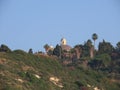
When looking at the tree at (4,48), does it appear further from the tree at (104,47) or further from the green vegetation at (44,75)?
the tree at (104,47)

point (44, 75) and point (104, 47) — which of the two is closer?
point (44, 75)

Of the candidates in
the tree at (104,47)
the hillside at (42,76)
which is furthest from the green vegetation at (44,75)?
the tree at (104,47)

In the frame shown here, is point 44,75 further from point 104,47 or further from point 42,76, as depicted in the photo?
point 104,47

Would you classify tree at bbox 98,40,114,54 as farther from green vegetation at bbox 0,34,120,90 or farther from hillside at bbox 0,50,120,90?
hillside at bbox 0,50,120,90

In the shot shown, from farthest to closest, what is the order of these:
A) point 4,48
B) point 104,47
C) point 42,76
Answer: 1. point 104,47
2. point 4,48
3. point 42,76

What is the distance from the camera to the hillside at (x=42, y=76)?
69.2 m

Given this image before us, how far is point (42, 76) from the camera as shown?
248ft

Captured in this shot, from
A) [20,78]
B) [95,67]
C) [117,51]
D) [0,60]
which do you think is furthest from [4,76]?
[117,51]

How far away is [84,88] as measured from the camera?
77.1 metres

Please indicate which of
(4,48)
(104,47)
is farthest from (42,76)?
(104,47)

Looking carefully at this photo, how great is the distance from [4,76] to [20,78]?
2843mm

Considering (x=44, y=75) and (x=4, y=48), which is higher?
(x=4, y=48)

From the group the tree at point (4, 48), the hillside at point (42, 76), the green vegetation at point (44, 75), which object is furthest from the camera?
the tree at point (4, 48)

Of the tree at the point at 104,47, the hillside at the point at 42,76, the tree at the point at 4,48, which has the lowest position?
the hillside at the point at 42,76
